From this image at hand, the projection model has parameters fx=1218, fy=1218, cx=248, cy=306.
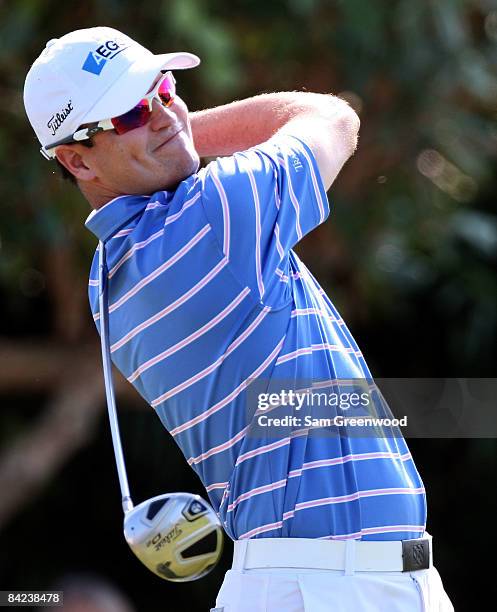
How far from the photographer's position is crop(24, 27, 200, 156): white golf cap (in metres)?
2.58

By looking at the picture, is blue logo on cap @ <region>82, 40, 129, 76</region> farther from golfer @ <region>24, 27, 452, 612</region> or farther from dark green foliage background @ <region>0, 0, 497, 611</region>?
dark green foliage background @ <region>0, 0, 497, 611</region>

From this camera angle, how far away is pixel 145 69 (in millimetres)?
2615

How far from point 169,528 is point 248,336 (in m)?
0.44

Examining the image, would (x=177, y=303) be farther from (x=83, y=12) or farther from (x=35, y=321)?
(x=35, y=321)

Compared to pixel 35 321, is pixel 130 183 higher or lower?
higher

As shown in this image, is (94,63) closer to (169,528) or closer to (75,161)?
(75,161)

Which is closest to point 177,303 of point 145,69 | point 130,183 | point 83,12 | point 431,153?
point 130,183

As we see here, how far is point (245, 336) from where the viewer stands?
8.09ft

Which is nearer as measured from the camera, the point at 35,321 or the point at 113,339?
the point at 113,339

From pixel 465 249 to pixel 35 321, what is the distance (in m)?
3.13

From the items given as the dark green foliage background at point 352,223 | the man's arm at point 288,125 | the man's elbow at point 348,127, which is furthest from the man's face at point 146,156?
the dark green foliage background at point 352,223

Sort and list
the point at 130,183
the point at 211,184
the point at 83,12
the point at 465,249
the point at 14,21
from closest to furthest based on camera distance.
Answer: the point at 211,184, the point at 130,183, the point at 14,21, the point at 83,12, the point at 465,249

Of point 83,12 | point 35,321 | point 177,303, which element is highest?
point 177,303

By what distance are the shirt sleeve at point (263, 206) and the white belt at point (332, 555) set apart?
489mm
